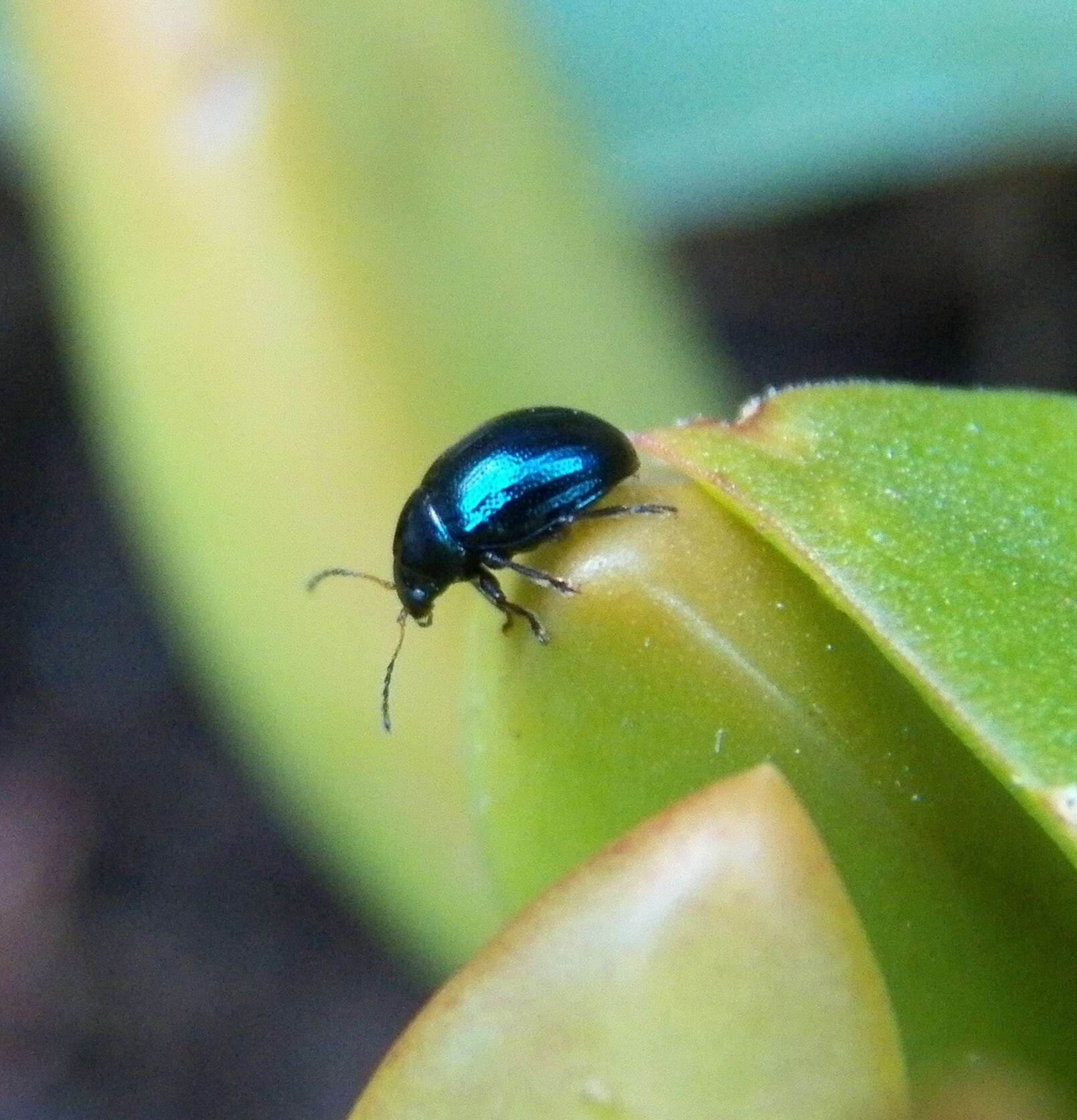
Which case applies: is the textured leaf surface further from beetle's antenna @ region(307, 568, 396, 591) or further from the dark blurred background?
the dark blurred background

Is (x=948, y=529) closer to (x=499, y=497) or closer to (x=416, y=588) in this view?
(x=499, y=497)

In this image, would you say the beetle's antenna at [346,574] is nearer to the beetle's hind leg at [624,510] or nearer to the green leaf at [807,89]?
the beetle's hind leg at [624,510]

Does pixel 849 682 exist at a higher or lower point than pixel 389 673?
higher

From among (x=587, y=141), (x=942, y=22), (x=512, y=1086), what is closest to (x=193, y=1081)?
(x=587, y=141)

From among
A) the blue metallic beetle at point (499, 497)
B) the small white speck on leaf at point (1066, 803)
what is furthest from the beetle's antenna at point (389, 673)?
the small white speck on leaf at point (1066, 803)

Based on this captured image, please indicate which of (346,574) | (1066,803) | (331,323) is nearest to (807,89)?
(331,323)
